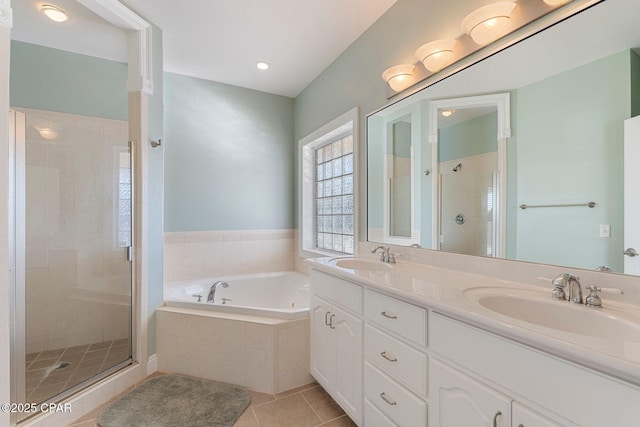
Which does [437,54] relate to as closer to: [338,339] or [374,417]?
[338,339]

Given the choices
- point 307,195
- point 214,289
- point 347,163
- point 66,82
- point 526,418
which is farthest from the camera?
point 307,195

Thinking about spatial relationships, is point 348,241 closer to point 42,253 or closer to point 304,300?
point 304,300

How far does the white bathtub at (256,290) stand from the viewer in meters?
2.66

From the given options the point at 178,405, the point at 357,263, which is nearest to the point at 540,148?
the point at 357,263

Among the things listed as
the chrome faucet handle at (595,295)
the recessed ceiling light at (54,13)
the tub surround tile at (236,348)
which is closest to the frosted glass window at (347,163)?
the tub surround tile at (236,348)

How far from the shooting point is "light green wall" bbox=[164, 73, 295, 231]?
Answer: 2816mm

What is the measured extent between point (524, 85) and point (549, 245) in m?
0.67

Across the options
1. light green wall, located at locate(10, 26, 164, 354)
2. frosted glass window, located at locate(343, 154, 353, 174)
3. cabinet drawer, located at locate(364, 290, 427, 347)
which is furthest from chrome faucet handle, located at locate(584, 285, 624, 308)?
light green wall, located at locate(10, 26, 164, 354)

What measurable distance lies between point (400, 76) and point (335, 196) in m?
1.45

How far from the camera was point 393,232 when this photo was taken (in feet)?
6.35

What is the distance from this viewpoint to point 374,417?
1321 millimetres

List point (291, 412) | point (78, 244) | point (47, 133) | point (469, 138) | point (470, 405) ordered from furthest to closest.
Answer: point (78, 244), point (47, 133), point (291, 412), point (469, 138), point (470, 405)

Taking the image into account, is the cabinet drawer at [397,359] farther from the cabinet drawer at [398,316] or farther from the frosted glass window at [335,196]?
the frosted glass window at [335,196]

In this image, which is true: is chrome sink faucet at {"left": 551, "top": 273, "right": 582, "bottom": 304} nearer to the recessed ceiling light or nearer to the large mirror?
the large mirror
